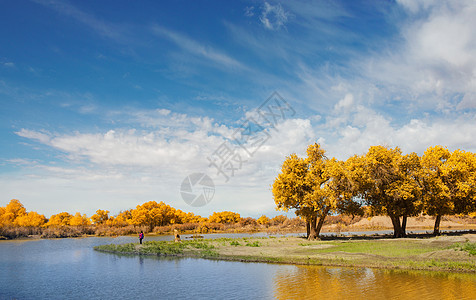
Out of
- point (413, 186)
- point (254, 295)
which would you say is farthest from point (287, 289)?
point (413, 186)

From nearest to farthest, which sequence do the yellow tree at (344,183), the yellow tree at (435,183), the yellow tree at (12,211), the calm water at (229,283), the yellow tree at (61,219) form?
1. the calm water at (229,283)
2. the yellow tree at (344,183)
3. the yellow tree at (435,183)
4. the yellow tree at (12,211)
5. the yellow tree at (61,219)

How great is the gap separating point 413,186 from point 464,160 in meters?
10.4

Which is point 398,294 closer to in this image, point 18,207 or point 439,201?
point 439,201

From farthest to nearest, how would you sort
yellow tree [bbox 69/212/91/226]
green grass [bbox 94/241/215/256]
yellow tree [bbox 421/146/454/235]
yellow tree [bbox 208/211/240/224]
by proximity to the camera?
yellow tree [bbox 208/211/240/224], yellow tree [bbox 69/212/91/226], yellow tree [bbox 421/146/454/235], green grass [bbox 94/241/215/256]

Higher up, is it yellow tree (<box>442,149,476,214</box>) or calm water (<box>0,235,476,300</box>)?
yellow tree (<box>442,149,476,214</box>)

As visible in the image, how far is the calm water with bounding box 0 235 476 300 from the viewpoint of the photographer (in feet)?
58.6

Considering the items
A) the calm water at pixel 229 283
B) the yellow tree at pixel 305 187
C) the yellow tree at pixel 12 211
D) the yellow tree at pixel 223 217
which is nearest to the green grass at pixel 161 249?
the calm water at pixel 229 283

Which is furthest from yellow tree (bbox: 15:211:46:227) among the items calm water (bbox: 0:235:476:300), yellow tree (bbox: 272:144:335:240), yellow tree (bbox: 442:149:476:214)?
yellow tree (bbox: 442:149:476:214)

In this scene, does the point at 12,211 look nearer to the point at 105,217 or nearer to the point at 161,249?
the point at 105,217

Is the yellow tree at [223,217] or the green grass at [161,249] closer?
the green grass at [161,249]

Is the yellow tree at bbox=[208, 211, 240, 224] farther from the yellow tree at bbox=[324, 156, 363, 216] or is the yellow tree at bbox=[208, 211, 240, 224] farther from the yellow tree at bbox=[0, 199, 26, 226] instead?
the yellow tree at bbox=[324, 156, 363, 216]

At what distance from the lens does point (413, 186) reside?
4359 cm

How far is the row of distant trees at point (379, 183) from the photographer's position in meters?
44.1

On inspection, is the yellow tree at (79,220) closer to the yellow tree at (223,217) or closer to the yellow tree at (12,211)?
the yellow tree at (12,211)
